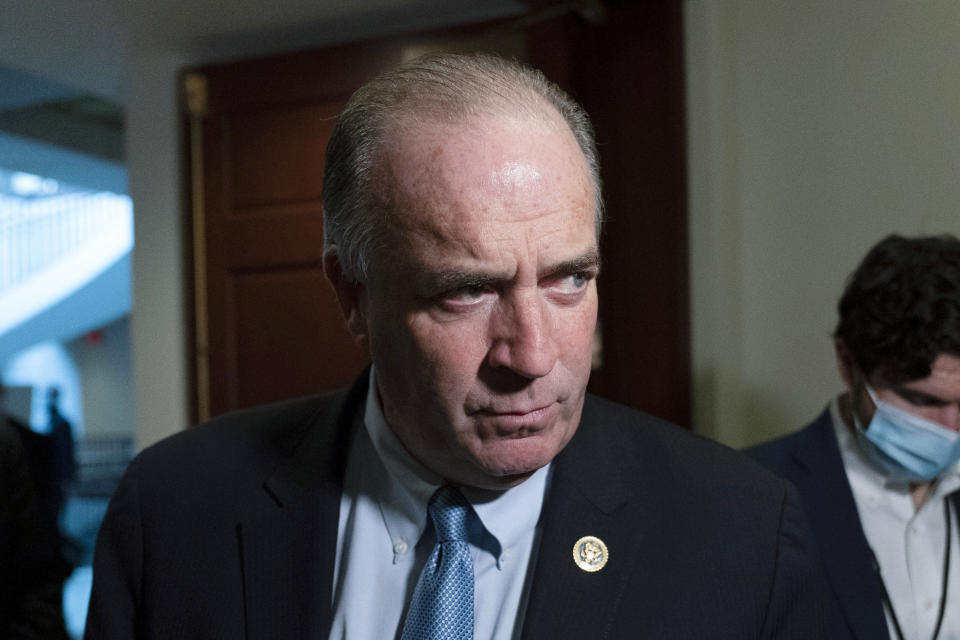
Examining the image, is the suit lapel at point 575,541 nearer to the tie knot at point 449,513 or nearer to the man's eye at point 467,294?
the tie knot at point 449,513

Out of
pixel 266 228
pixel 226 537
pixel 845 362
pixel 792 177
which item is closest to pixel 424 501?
pixel 226 537

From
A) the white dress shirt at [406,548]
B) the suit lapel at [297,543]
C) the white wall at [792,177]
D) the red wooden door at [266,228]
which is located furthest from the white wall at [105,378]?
the white dress shirt at [406,548]

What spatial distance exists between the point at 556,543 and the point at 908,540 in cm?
111

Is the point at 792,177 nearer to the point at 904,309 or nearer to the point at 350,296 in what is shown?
→ the point at 904,309

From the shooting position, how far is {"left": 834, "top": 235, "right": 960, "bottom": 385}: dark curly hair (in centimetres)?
170

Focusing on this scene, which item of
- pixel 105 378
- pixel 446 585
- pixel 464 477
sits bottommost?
pixel 105 378

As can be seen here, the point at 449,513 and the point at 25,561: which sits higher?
the point at 449,513

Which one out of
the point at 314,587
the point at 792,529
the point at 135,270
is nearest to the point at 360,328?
the point at 314,587

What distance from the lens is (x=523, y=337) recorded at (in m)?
0.98

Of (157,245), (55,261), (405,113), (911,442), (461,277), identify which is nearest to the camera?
(461,277)

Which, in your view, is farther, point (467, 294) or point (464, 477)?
point (464, 477)

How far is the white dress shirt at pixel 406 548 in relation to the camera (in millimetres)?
1112

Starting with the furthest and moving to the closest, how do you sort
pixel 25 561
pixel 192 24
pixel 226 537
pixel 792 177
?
1. pixel 192 24
2. pixel 792 177
3. pixel 25 561
4. pixel 226 537

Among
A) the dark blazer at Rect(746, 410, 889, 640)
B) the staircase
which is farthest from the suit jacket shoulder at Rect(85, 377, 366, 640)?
the staircase
